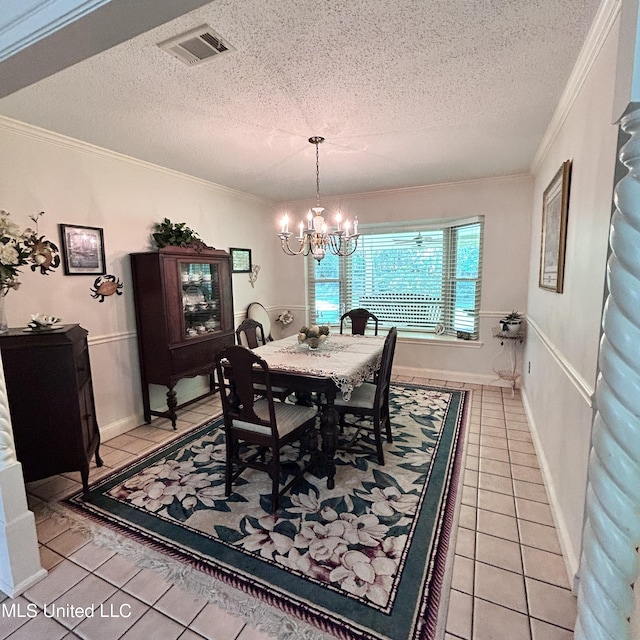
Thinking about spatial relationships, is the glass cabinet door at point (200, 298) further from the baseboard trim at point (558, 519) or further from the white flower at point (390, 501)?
the baseboard trim at point (558, 519)

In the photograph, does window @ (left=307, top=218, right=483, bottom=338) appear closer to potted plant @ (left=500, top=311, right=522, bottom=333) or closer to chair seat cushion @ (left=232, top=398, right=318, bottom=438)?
potted plant @ (left=500, top=311, right=522, bottom=333)

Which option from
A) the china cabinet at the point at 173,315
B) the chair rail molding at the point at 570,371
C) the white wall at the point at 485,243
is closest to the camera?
the chair rail molding at the point at 570,371

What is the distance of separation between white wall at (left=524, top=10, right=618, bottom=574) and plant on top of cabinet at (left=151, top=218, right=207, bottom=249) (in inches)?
121

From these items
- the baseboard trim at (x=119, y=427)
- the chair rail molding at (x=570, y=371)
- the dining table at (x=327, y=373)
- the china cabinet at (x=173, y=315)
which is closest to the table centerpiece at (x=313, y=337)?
the dining table at (x=327, y=373)

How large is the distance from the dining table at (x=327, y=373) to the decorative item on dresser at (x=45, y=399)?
1.21 meters

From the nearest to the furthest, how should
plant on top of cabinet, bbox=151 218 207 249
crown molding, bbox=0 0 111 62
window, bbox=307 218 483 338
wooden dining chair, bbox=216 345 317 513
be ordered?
crown molding, bbox=0 0 111 62, wooden dining chair, bbox=216 345 317 513, plant on top of cabinet, bbox=151 218 207 249, window, bbox=307 218 483 338

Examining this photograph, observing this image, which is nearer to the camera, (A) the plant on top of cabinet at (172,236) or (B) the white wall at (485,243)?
(A) the plant on top of cabinet at (172,236)

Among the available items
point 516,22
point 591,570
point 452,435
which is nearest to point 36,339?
point 591,570

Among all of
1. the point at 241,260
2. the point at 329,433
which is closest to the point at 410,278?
the point at 241,260

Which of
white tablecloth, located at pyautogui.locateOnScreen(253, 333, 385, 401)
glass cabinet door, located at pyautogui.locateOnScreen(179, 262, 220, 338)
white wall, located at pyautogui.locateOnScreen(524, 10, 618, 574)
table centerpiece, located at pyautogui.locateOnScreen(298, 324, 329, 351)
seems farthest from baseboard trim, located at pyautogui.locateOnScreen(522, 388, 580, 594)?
glass cabinet door, located at pyautogui.locateOnScreen(179, 262, 220, 338)

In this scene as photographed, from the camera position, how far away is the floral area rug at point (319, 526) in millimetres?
1529

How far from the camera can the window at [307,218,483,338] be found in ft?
14.7

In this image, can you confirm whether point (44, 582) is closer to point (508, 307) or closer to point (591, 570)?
point (591, 570)

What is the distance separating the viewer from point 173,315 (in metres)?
3.25
